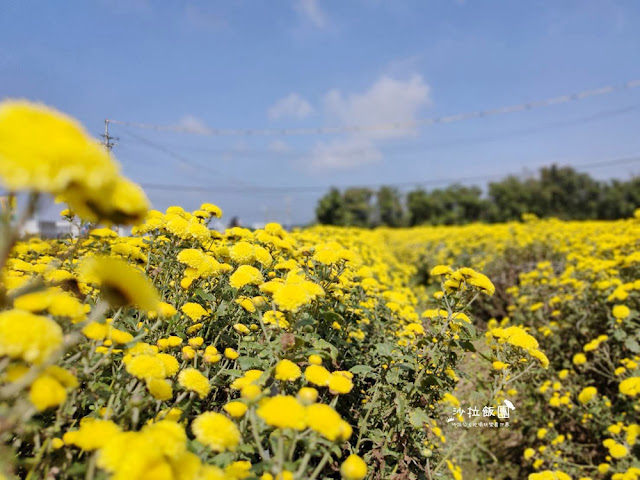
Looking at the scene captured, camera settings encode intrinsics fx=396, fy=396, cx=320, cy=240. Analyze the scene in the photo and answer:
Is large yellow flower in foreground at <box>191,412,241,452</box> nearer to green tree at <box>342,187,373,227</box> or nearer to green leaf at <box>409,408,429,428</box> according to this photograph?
green leaf at <box>409,408,429,428</box>

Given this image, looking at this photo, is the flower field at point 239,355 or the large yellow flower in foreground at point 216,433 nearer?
the flower field at point 239,355

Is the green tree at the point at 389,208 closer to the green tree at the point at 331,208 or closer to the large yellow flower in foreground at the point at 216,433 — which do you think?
the green tree at the point at 331,208

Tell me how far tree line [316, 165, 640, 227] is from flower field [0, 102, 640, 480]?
3069 centimetres

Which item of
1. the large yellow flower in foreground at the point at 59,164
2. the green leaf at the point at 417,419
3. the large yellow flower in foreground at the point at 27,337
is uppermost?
the large yellow flower in foreground at the point at 59,164

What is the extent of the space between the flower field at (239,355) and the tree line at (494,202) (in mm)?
30687

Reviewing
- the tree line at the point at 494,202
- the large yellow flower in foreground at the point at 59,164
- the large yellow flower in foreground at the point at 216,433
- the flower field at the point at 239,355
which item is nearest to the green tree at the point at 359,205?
the tree line at the point at 494,202

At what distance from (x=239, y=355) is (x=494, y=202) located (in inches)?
1693

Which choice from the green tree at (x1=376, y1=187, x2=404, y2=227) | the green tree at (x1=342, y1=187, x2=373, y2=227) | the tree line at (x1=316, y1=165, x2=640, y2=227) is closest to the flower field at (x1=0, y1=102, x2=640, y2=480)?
the tree line at (x1=316, y1=165, x2=640, y2=227)

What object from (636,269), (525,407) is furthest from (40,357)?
(636,269)

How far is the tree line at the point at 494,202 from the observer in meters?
35.3

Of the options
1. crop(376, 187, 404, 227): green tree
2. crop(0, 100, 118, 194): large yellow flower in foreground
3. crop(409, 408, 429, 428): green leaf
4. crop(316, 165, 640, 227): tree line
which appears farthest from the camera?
crop(376, 187, 404, 227): green tree

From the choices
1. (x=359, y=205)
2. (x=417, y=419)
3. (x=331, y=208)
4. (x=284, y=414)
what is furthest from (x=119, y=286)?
(x=359, y=205)

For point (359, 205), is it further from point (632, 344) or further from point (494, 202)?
point (632, 344)

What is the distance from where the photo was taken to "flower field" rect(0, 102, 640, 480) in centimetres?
72
